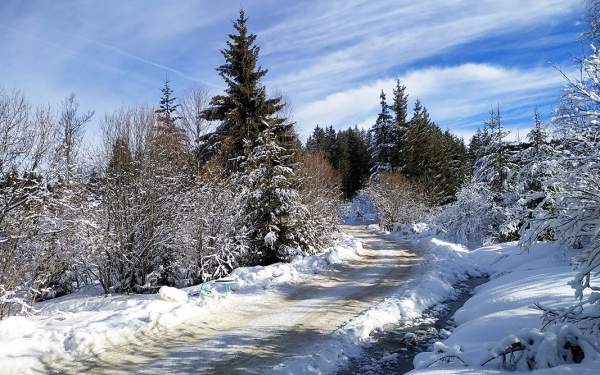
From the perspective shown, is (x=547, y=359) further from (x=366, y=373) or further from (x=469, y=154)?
(x=469, y=154)

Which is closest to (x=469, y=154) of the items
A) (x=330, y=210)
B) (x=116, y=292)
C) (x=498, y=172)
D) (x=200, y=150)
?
(x=498, y=172)

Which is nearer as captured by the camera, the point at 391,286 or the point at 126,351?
the point at 126,351

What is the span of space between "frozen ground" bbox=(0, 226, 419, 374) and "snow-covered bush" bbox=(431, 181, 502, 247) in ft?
47.1

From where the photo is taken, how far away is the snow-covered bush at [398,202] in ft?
125

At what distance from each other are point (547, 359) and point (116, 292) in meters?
12.4

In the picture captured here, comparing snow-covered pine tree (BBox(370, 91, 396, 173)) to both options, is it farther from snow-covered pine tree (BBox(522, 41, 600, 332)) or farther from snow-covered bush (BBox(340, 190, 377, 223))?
snow-covered pine tree (BBox(522, 41, 600, 332))

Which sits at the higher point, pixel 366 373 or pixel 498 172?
pixel 498 172

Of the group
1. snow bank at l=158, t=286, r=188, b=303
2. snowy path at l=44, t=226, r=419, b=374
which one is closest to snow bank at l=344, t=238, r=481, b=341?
snowy path at l=44, t=226, r=419, b=374

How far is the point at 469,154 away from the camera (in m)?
59.0

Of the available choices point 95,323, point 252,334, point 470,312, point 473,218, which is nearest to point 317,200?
point 473,218

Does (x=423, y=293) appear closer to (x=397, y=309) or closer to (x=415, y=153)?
(x=397, y=309)

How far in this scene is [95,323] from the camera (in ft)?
25.5

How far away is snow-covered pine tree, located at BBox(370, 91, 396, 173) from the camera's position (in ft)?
170

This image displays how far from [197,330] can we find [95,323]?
71.8 inches
